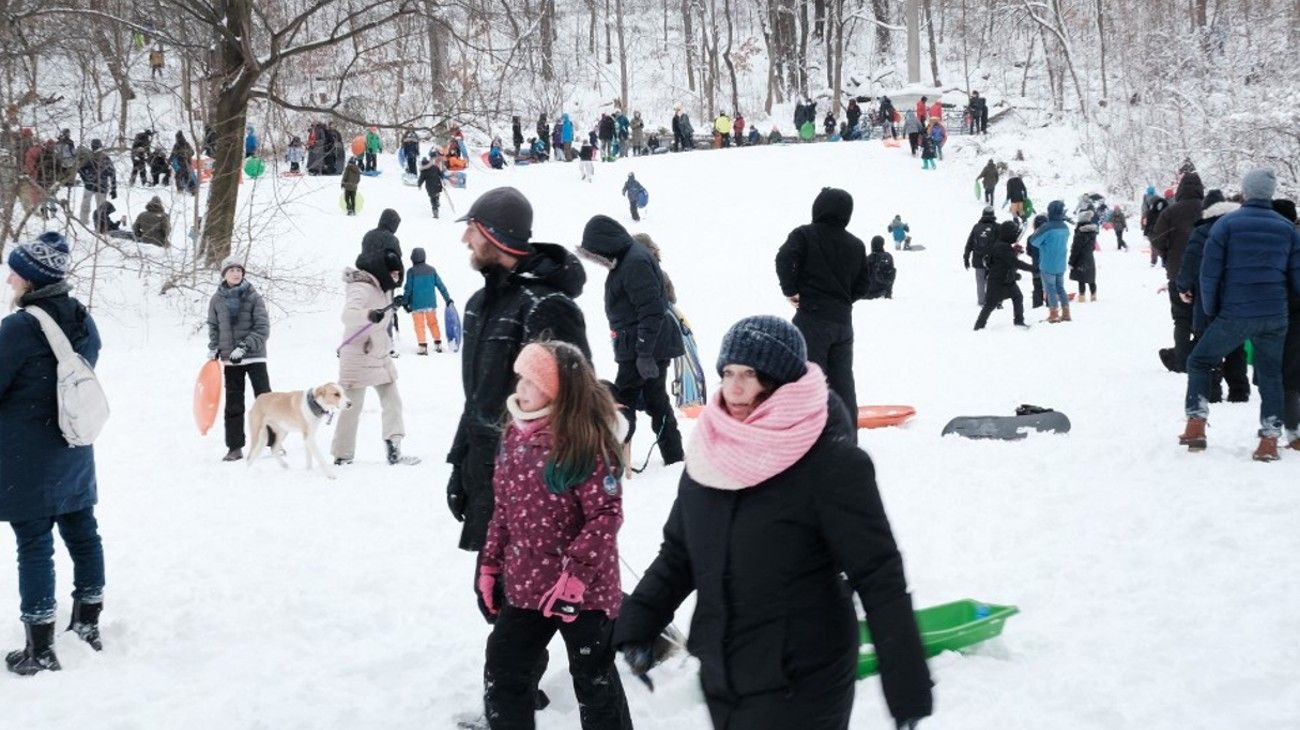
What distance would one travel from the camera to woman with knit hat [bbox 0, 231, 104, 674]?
4.89 metres

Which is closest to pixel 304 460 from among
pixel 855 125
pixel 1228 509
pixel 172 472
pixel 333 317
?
pixel 172 472

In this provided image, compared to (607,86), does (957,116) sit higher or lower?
lower

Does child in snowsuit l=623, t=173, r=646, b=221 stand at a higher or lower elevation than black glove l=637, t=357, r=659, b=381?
higher

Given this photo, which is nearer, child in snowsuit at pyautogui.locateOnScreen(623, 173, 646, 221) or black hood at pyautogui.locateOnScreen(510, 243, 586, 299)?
black hood at pyautogui.locateOnScreen(510, 243, 586, 299)

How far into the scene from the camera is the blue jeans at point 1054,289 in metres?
16.9

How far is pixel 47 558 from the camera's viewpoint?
16.5ft

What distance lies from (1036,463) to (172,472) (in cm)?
681

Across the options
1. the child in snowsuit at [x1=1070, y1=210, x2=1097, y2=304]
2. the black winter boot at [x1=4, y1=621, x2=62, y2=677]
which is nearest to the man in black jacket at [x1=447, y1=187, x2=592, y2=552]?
the black winter boot at [x1=4, y1=621, x2=62, y2=677]

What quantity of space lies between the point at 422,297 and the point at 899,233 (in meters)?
14.0

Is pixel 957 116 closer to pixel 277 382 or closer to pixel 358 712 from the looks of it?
pixel 277 382

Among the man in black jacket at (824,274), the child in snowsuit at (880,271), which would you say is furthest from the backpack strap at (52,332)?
the child in snowsuit at (880,271)

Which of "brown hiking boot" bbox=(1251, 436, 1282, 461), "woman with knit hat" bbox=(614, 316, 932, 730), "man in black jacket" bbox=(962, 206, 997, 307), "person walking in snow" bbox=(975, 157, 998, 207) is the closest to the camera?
"woman with knit hat" bbox=(614, 316, 932, 730)

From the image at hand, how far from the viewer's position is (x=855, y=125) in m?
41.6

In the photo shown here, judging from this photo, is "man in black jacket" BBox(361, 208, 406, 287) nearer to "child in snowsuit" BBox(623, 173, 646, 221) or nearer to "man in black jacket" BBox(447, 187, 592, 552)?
"man in black jacket" BBox(447, 187, 592, 552)
